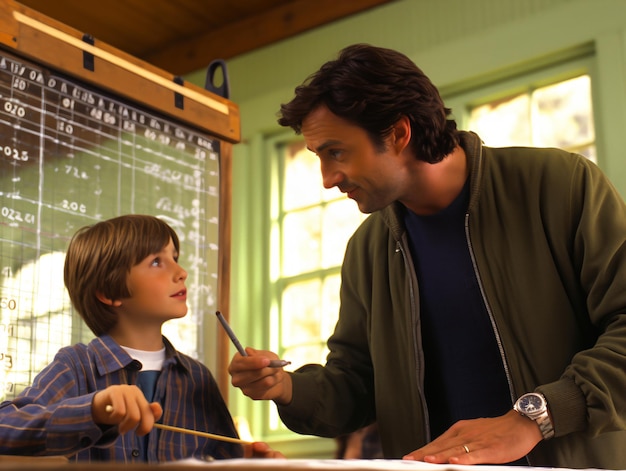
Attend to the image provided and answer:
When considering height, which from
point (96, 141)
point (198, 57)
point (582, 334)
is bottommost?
point (582, 334)

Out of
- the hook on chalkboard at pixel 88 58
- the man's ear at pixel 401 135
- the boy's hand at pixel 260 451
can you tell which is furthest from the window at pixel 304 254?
the boy's hand at pixel 260 451

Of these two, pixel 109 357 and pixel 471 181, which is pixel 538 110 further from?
pixel 109 357

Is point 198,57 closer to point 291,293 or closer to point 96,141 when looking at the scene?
point 291,293

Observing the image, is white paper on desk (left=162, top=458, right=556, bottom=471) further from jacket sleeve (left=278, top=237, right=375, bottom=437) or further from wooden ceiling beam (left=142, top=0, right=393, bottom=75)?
wooden ceiling beam (left=142, top=0, right=393, bottom=75)

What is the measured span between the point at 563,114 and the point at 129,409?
2.47 m

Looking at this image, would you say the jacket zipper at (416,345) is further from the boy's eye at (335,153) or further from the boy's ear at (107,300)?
the boy's ear at (107,300)

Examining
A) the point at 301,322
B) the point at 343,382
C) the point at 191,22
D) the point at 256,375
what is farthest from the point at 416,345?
the point at 191,22

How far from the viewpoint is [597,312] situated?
1505mm

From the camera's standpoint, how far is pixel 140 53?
4.51m

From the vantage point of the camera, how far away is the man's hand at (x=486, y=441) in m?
1.30

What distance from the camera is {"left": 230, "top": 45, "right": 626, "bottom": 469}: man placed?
1.54 m

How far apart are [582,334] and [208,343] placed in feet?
3.77

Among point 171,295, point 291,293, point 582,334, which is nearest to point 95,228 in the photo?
point 171,295

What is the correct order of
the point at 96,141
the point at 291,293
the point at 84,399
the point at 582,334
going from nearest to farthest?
1. the point at 84,399
2. the point at 582,334
3. the point at 96,141
4. the point at 291,293
